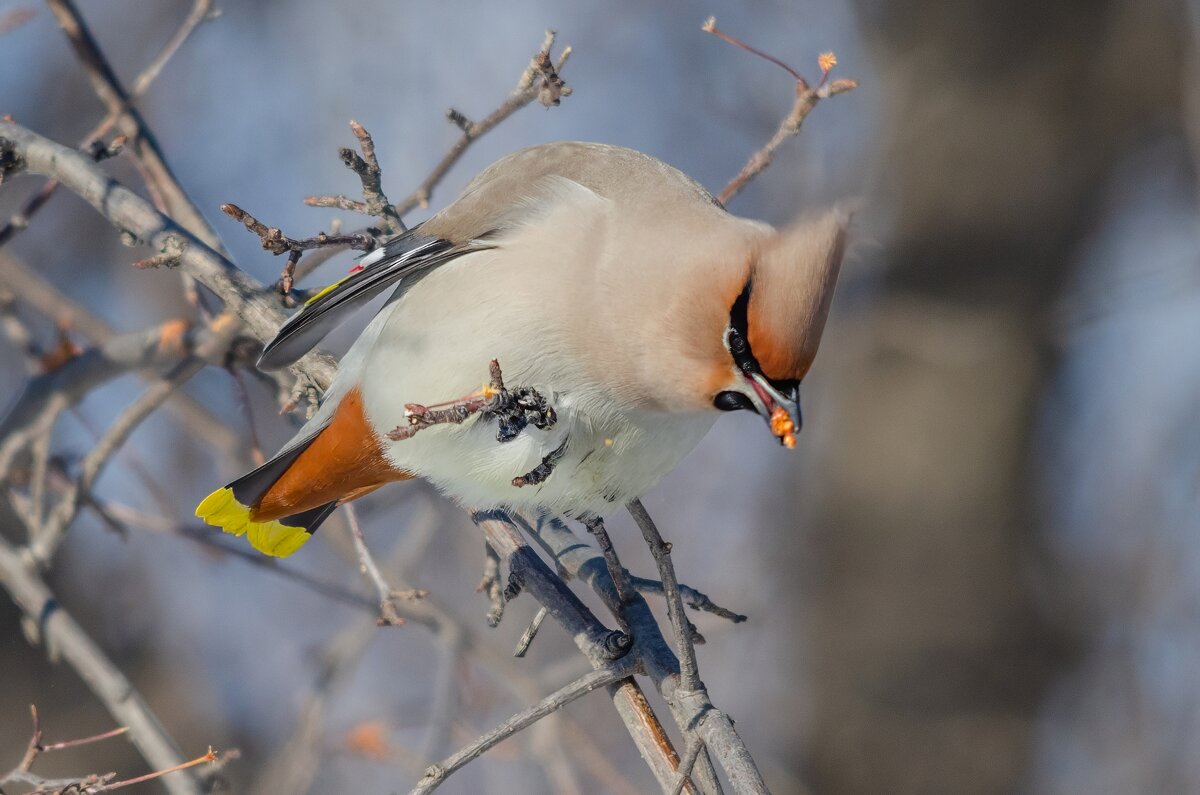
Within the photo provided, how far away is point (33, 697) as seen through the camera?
5012 mm

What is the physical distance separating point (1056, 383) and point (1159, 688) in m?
1.49

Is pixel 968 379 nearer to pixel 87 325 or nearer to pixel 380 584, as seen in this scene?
pixel 380 584

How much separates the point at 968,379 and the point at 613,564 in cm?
383

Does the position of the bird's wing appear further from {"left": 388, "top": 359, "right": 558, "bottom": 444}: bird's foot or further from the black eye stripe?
the black eye stripe

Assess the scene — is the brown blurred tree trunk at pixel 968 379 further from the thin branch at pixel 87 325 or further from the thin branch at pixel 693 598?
the thin branch at pixel 693 598

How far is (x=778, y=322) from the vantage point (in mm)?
2154

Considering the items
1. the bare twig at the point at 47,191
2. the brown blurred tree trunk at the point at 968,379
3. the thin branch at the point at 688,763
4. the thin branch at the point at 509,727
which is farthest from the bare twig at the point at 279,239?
the brown blurred tree trunk at the point at 968,379

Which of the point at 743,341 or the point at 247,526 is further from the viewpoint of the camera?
the point at 247,526

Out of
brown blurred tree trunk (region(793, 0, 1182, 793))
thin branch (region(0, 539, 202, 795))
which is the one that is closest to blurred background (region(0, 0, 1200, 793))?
brown blurred tree trunk (region(793, 0, 1182, 793))

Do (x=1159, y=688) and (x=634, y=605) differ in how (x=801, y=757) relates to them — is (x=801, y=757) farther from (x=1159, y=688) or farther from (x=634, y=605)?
(x=634, y=605)

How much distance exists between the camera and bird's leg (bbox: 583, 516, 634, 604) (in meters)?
2.32

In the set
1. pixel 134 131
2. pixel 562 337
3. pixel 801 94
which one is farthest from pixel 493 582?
pixel 134 131

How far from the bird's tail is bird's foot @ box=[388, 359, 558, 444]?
59 cm

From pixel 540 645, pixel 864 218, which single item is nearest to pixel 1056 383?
pixel 540 645
